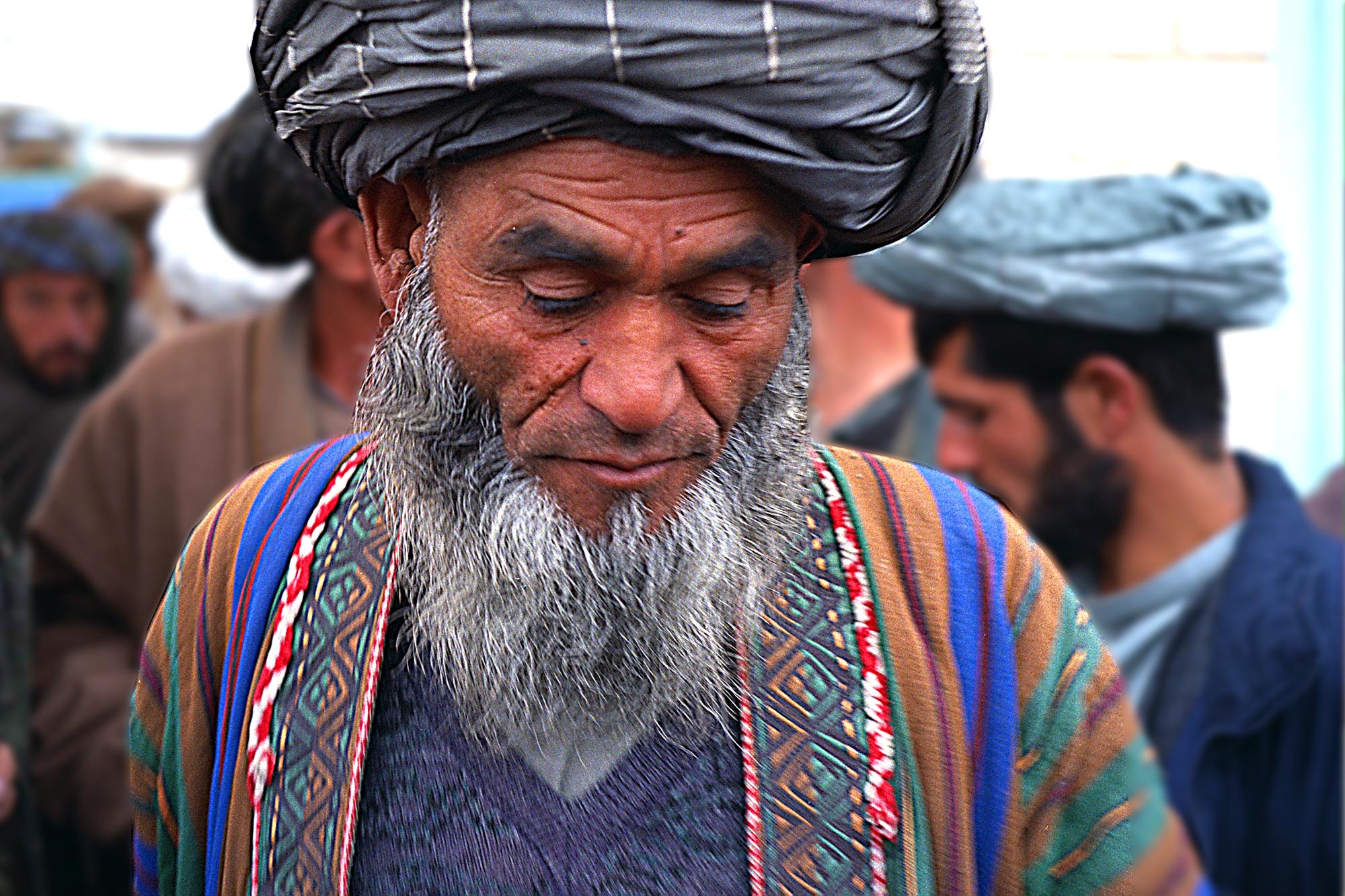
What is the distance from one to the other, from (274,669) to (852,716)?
0.66m

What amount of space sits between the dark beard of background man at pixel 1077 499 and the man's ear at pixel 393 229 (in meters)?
2.38

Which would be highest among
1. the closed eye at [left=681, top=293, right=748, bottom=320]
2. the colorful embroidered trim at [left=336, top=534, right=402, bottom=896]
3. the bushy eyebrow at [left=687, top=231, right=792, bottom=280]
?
the bushy eyebrow at [left=687, top=231, right=792, bottom=280]

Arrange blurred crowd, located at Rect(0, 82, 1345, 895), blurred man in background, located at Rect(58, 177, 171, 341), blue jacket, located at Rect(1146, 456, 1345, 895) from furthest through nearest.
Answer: blurred man in background, located at Rect(58, 177, 171, 341)
blurred crowd, located at Rect(0, 82, 1345, 895)
blue jacket, located at Rect(1146, 456, 1345, 895)

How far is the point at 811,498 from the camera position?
165 cm

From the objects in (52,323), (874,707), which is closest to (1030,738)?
(874,707)

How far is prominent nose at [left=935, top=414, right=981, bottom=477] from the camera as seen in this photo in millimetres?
3779

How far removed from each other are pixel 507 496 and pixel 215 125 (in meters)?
3.03

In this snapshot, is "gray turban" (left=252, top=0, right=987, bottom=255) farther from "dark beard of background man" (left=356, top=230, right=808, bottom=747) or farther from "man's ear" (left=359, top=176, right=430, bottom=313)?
"dark beard of background man" (left=356, top=230, right=808, bottom=747)

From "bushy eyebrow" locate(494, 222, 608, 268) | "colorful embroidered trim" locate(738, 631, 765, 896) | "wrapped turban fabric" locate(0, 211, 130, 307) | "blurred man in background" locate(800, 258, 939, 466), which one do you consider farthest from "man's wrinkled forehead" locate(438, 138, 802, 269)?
"wrapped turban fabric" locate(0, 211, 130, 307)

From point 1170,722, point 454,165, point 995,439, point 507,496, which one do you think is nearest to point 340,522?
point 507,496

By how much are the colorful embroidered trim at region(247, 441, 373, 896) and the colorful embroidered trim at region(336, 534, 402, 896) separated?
10 centimetres

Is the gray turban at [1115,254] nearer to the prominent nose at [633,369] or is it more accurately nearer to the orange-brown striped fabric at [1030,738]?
the orange-brown striped fabric at [1030,738]

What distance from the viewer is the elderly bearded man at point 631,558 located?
1.41m

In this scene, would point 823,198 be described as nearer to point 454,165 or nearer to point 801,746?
point 454,165
